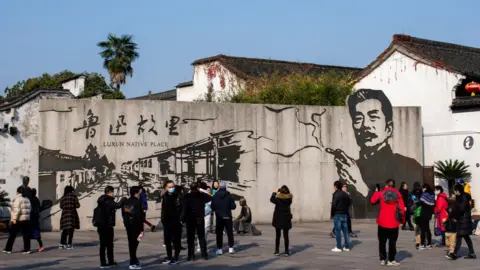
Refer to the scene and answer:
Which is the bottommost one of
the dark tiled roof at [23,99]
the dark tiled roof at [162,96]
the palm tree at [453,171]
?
the palm tree at [453,171]

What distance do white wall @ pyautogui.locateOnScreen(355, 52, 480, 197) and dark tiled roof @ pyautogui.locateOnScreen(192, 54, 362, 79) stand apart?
1071 centimetres

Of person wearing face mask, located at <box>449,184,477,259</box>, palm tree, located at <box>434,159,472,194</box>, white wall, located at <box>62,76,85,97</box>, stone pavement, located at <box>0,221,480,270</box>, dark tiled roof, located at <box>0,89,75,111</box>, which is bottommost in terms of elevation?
stone pavement, located at <box>0,221,480,270</box>

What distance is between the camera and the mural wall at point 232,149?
2406 cm

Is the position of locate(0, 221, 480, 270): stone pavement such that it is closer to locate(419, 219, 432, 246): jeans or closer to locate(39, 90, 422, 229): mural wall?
locate(419, 219, 432, 246): jeans

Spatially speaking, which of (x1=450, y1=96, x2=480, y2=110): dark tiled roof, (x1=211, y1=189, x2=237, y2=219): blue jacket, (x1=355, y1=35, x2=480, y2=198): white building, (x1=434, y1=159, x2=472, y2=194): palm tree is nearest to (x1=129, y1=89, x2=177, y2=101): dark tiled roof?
(x1=355, y1=35, x2=480, y2=198): white building

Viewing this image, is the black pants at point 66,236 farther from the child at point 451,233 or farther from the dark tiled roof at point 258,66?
the dark tiled roof at point 258,66

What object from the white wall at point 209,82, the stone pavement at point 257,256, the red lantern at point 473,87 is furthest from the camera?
the white wall at point 209,82

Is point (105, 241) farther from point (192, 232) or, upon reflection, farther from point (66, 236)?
point (66, 236)

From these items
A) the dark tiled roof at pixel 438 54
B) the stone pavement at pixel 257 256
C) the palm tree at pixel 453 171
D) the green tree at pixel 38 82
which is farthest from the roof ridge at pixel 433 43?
the green tree at pixel 38 82

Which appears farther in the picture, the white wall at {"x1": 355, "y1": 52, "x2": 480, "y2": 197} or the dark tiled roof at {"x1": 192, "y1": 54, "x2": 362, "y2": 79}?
the dark tiled roof at {"x1": 192, "y1": 54, "x2": 362, "y2": 79}

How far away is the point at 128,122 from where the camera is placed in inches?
980

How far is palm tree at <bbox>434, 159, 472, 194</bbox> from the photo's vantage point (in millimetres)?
32562

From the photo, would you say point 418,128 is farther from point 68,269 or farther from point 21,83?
point 21,83

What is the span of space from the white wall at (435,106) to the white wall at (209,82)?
11.1m
